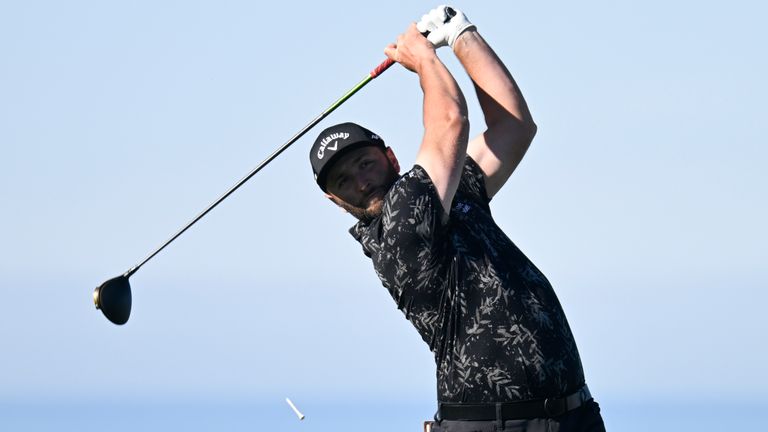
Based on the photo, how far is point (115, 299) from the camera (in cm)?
775

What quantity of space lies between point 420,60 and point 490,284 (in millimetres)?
1060

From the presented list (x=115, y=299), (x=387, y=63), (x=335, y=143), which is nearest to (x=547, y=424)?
(x=335, y=143)

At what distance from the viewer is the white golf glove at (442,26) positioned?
6480 mm

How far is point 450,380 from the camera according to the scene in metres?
5.95

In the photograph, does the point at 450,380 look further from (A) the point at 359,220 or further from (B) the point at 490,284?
(A) the point at 359,220

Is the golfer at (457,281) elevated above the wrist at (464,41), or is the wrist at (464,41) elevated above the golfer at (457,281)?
the wrist at (464,41)

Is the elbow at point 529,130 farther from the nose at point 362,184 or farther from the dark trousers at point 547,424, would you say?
the dark trousers at point 547,424

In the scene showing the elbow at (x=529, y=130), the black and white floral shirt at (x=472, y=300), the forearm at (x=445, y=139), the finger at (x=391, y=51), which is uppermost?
the finger at (x=391, y=51)

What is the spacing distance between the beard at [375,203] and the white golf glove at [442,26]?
0.71 metres

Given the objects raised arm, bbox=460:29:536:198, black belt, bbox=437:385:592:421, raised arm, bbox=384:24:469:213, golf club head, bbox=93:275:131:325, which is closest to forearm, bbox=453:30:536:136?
raised arm, bbox=460:29:536:198

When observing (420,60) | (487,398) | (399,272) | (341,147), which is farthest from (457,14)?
(487,398)

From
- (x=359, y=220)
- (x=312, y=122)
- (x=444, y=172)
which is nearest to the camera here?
(x=444, y=172)

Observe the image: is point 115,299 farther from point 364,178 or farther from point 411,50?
point 411,50

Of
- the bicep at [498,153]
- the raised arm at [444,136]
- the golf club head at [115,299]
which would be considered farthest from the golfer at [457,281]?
the golf club head at [115,299]
